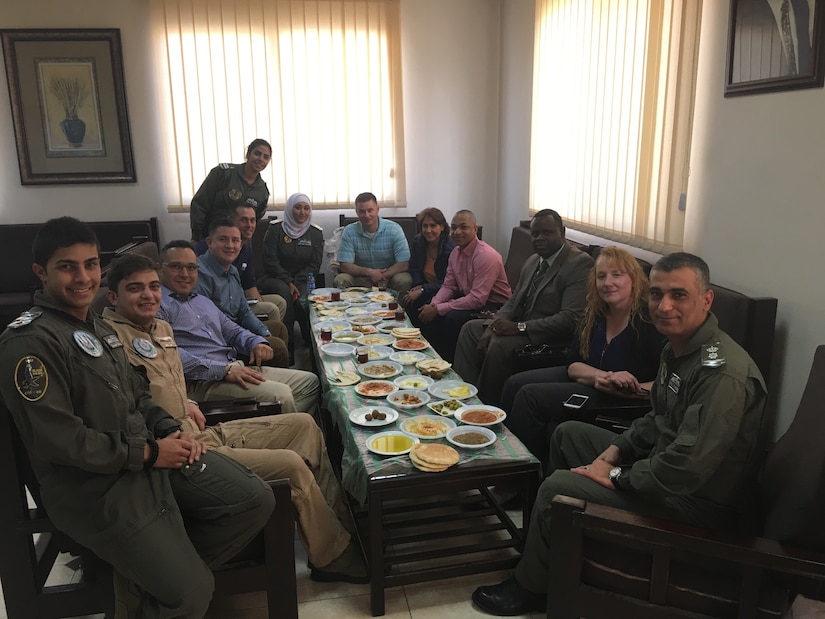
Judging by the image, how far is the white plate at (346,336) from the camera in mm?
3115

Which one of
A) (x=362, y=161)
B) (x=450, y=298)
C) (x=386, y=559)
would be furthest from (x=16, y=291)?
(x=386, y=559)

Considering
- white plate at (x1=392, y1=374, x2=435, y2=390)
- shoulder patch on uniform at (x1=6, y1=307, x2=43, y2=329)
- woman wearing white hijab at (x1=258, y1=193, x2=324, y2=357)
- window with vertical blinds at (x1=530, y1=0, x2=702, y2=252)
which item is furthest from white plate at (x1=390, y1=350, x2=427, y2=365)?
woman wearing white hijab at (x1=258, y1=193, x2=324, y2=357)

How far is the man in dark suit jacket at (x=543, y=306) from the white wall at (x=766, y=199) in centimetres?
59

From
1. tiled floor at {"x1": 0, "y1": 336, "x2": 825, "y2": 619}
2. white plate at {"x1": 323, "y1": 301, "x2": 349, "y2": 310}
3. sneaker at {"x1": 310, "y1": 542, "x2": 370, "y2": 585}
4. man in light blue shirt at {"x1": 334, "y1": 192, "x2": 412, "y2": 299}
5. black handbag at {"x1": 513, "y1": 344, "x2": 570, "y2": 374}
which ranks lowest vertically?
tiled floor at {"x1": 0, "y1": 336, "x2": 825, "y2": 619}

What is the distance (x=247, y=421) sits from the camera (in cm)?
225

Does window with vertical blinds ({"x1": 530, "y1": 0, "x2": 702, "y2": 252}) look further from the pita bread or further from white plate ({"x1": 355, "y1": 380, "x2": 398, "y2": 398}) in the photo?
the pita bread

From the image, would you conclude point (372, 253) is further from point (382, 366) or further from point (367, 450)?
point (367, 450)

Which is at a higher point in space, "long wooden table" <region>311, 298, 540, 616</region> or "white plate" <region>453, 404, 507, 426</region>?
"white plate" <region>453, 404, 507, 426</region>

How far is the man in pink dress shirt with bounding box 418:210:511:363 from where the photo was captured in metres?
3.92

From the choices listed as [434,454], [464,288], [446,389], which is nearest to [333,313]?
[464,288]

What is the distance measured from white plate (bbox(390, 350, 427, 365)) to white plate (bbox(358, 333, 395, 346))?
0.17 meters

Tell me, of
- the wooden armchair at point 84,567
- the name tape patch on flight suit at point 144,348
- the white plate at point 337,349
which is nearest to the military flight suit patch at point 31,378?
the wooden armchair at point 84,567

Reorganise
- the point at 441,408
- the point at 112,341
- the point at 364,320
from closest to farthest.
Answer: the point at 112,341 → the point at 441,408 → the point at 364,320

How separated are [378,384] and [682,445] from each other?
4.01ft
